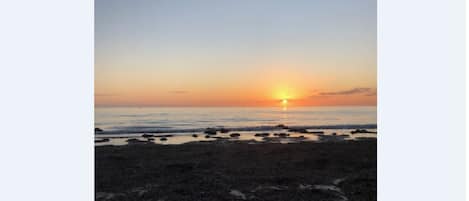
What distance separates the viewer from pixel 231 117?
4.66 metres

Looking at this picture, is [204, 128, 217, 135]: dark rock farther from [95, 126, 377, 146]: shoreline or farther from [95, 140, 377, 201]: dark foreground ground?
[95, 140, 377, 201]: dark foreground ground

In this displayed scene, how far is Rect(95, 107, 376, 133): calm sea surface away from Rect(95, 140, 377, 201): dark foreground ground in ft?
0.80

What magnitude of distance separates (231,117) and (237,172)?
84cm

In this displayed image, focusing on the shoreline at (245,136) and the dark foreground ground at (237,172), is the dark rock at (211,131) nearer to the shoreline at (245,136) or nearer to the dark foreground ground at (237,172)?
the shoreline at (245,136)

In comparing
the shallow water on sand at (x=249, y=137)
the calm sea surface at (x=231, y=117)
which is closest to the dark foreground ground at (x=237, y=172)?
the shallow water on sand at (x=249, y=137)

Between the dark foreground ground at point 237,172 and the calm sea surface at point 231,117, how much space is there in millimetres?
242

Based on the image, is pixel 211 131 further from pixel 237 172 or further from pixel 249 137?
pixel 237 172

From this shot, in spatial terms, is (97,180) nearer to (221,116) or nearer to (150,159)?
(150,159)

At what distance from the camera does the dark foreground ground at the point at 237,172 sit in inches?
139

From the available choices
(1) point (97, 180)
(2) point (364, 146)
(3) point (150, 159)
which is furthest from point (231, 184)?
(2) point (364, 146)

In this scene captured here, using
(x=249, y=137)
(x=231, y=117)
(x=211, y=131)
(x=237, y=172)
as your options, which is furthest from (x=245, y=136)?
(x=237, y=172)
